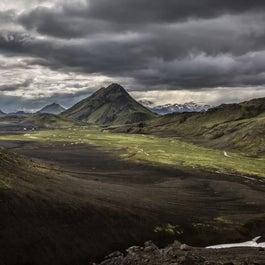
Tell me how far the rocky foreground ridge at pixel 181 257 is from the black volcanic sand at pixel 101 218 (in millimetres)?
6493

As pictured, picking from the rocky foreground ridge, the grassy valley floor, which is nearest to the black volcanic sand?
the grassy valley floor

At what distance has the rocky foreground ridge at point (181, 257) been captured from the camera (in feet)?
218

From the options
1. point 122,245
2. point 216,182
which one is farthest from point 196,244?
point 216,182

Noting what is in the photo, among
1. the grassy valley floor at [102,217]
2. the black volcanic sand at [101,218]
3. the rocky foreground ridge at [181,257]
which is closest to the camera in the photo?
the rocky foreground ridge at [181,257]

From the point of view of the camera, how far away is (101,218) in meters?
93.1

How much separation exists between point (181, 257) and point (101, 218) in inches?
1175

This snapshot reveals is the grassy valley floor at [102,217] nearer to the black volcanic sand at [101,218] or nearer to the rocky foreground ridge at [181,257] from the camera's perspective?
the black volcanic sand at [101,218]

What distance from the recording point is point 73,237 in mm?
81875

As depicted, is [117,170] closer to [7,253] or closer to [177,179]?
[177,179]

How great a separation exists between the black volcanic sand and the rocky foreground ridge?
21.3 ft

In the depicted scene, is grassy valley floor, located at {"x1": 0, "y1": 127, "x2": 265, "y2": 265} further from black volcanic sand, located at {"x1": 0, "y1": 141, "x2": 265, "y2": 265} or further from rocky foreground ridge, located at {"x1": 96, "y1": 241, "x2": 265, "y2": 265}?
rocky foreground ridge, located at {"x1": 96, "y1": 241, "x2": 265, "y2": 265}

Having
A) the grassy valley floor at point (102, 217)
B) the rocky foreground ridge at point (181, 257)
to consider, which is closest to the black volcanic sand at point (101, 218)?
the grassy valley floor at point (102, 217)

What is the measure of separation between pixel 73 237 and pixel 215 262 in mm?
27504

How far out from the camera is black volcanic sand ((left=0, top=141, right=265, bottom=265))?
7694 centimetres
